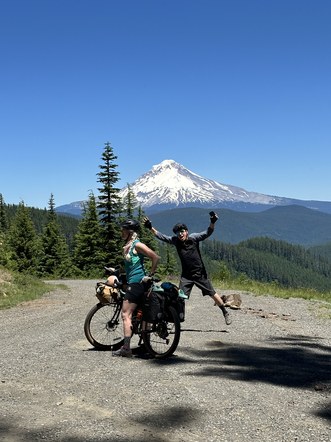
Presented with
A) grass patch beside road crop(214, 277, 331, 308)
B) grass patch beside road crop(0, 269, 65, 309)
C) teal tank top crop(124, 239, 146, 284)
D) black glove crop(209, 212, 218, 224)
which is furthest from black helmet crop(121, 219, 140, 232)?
grass patch beside road crop(214, 277, 331, 308)

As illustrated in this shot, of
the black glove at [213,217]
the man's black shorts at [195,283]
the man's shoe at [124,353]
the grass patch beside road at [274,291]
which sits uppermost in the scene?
the black glove at [213,217]

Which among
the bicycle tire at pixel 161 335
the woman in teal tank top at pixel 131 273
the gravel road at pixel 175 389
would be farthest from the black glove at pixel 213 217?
the bicycle tire at pixel 161 335

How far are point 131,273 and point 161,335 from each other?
140 cm

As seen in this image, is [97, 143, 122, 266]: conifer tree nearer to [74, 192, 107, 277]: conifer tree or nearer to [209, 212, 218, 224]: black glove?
[74, 192, 107, 277]: conifer tree

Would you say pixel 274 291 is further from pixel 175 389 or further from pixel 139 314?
pixel 175 389

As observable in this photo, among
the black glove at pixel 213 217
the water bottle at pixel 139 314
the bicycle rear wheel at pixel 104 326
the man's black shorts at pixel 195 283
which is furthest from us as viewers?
the man's black shorts at pixel 195 283

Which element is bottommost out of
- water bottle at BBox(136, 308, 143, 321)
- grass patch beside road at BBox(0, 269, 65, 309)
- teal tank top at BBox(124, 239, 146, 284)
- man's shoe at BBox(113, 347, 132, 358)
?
grass patch beside road at BBox(0, 269, 65, 309)

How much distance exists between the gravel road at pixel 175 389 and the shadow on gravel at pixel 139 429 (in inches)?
0.5

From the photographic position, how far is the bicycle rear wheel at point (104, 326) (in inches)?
358

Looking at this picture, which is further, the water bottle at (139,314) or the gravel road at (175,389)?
the water bottle at (139,314)

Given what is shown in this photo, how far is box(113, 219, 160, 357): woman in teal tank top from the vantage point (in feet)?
27.8

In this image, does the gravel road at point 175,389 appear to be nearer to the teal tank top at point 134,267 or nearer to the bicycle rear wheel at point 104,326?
the bicycle rear wheel at point 104,326

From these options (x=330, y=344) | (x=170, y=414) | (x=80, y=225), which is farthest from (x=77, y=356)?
(x=80, y=225)

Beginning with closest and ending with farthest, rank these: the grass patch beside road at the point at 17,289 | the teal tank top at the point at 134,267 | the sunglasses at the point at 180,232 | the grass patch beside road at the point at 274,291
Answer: the teal tank top at the point at 134,267, the sunglasses at the point at 180,232, the grass patch beside road at the point at 17,289, the grass patch beside road at the point at 274,291
